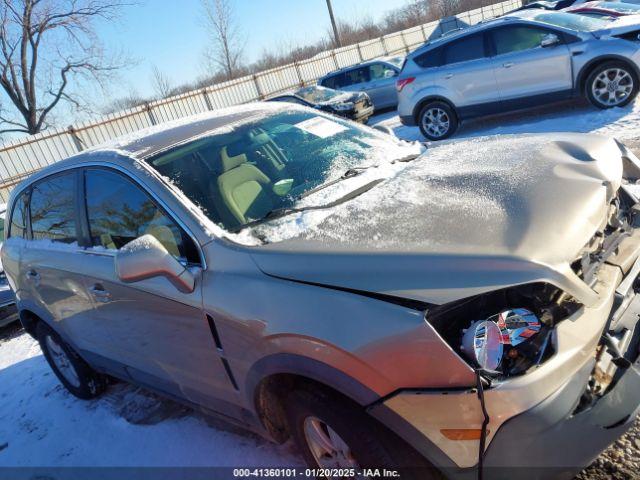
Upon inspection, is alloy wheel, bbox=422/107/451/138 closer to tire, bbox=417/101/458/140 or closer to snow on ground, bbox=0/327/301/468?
tire, bbox=417/101/458/140

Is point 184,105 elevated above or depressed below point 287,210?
above

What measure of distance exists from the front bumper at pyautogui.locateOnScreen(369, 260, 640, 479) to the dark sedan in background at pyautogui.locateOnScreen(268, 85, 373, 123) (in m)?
11.0

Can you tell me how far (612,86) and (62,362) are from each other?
26.6ft

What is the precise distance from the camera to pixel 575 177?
7.39 feet

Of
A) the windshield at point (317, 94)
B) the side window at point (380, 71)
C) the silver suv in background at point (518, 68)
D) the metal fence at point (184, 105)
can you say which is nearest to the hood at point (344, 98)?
the windshield at point (317, 94)

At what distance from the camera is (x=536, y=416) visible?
5.24ft

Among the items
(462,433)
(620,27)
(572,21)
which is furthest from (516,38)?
(462,433)

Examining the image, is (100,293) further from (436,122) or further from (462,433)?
(436,122)

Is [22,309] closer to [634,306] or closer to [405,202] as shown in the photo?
[405,202]

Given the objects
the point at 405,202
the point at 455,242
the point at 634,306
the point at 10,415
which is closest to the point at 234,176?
the point at 405,202

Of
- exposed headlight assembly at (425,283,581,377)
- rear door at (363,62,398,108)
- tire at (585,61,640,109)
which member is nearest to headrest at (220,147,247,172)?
exposed headlight assembly at (425,283,581,377)

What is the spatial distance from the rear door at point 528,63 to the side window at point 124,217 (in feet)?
23.6

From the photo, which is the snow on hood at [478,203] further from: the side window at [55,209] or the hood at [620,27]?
the hood at [620,27]

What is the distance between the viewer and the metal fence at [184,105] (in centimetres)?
1744
